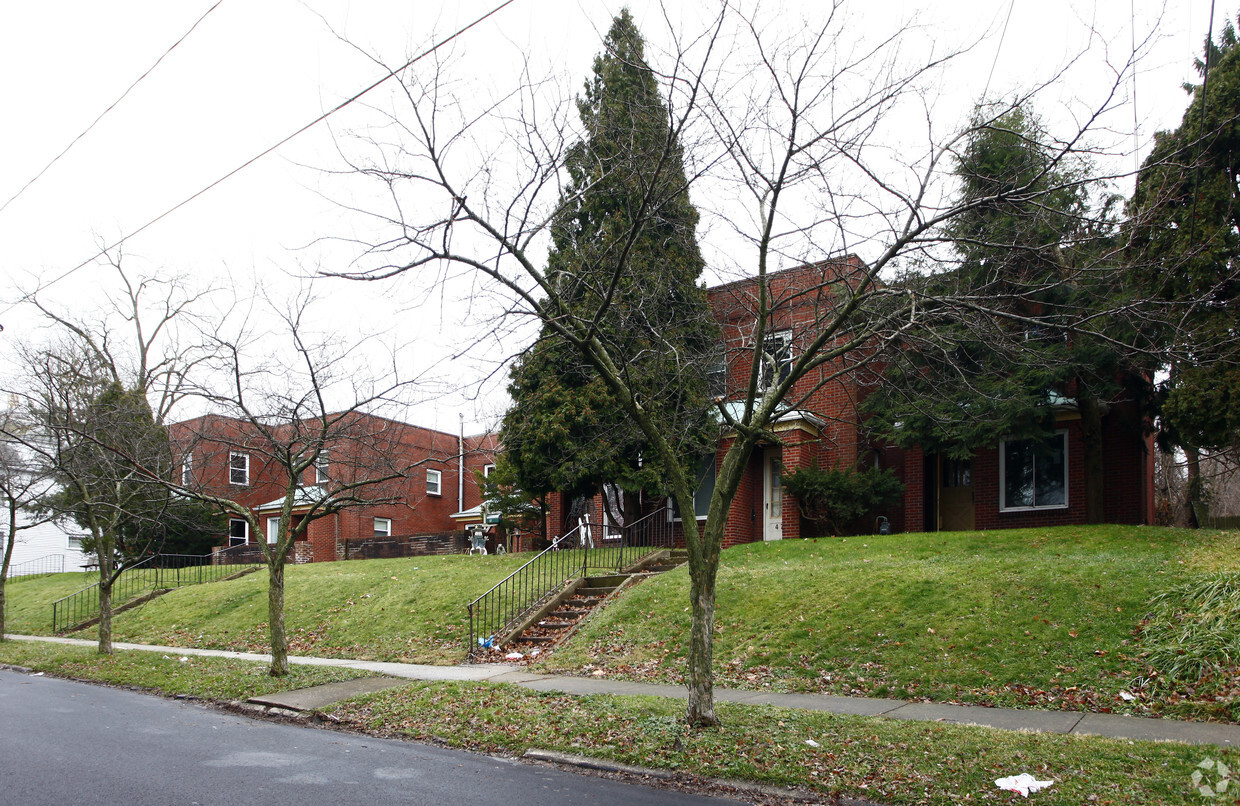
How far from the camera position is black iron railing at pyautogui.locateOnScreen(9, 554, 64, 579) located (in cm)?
4308

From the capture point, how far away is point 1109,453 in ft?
62.4

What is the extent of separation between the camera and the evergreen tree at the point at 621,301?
866 cm

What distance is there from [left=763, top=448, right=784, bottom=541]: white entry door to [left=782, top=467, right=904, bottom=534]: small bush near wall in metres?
1.39

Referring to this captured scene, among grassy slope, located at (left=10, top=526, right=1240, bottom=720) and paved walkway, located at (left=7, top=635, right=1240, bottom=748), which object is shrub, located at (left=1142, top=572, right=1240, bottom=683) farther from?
paved walkway, located at (left=7, top=635, right=1240, bottom=748)

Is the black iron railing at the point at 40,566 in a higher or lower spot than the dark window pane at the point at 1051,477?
lower

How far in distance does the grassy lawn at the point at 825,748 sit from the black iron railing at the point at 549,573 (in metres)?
4.72

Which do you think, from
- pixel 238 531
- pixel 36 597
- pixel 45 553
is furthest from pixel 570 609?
pixel 45 553

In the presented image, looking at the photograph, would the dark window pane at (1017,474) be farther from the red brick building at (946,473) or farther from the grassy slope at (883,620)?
the grassy slope at (883,620)

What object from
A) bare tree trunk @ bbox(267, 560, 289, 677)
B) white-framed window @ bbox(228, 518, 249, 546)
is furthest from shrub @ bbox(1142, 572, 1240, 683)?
white-framed window @ bbox(228, 518, 249, 546)

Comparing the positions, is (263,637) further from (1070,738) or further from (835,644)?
(1070,738)

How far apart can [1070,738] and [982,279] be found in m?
9.37

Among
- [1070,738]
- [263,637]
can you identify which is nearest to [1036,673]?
[1070,738]

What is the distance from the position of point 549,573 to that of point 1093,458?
39.1 feet

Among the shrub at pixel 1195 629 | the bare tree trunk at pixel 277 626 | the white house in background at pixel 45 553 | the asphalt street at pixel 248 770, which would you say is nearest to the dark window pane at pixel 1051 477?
the shrub at pixel 1195 629
